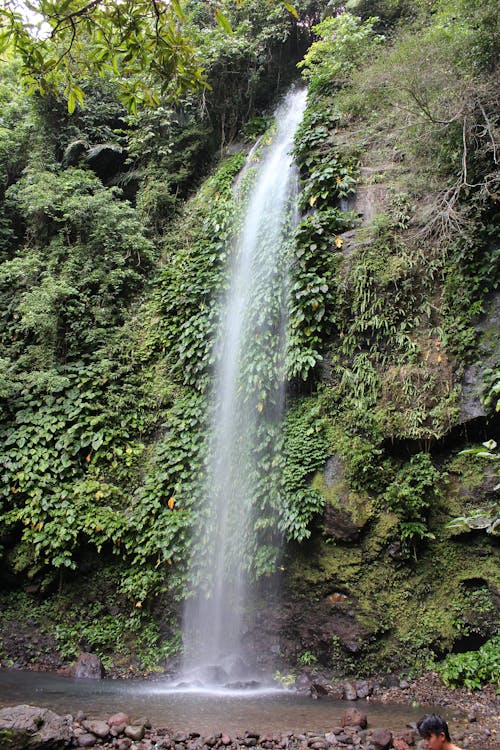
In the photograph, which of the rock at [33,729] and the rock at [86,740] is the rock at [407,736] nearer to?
the rock at [86,740]

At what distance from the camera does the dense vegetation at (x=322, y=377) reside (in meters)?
5.99

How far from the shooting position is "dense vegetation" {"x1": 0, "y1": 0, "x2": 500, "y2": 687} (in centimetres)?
599

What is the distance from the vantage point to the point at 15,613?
7.70m

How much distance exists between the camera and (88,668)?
22.1ft

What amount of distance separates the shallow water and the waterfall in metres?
0.82

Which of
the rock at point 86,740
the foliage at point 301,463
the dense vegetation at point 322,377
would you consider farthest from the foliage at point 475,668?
the rock at point 86,740

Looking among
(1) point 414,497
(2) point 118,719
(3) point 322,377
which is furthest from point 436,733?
(3) point 322,377

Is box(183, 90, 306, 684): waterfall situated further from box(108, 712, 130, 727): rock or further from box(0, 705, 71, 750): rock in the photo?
box(0, 705, 71, 750): rock

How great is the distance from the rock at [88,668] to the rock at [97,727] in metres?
2.57

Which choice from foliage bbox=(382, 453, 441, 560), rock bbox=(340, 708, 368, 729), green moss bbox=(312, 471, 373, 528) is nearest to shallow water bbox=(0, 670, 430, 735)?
rock bbox=(340, 708, 368, 729)

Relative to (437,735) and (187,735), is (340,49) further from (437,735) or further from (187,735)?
(187,735)

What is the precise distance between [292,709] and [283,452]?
306 cm

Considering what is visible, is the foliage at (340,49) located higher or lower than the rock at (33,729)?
higher

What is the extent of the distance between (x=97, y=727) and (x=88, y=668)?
9.38ft
